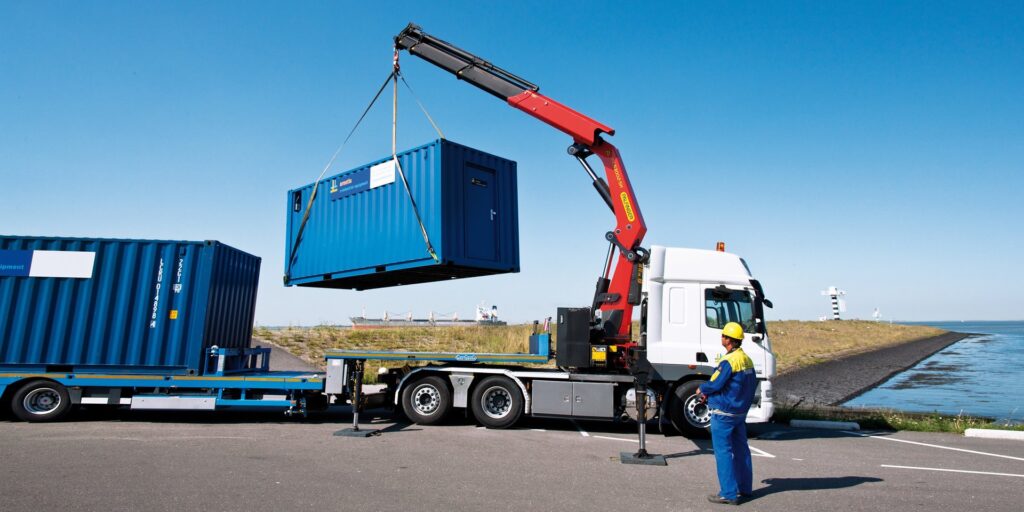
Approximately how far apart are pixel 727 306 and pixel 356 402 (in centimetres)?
619

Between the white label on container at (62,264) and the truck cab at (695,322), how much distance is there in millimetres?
9472

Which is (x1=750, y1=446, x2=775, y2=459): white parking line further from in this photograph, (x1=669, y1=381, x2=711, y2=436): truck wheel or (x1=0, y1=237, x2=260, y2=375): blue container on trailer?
(x1=0, y1=237, x2=260, y2=375): blue container on trailer

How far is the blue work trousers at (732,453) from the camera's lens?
19.0 feet

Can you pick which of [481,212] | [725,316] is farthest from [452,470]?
[725,316]

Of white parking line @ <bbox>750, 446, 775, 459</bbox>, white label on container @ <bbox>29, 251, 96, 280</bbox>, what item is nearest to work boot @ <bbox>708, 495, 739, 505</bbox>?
white parking line @ <bbox>750, 446, 775, 459</bbox>

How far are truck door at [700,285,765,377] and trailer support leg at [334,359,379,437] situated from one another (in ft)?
17.9

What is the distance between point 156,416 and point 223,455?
4.87m

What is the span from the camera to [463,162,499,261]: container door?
10.4 metres

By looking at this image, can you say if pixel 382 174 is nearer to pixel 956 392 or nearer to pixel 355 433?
pixel 355 433

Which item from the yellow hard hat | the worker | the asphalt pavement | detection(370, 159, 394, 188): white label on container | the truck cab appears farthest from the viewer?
detection(370, 159, 394, 188): white label on container

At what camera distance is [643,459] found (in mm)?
7582

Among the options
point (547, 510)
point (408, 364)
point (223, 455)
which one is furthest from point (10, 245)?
point (547, 510)

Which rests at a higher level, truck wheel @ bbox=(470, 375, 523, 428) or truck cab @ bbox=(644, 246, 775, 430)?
truck cab @ bbox=(644, 246, 775, 430)

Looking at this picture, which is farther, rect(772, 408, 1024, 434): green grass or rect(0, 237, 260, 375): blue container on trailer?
rect(772, 408, 1024, 434): green grass
